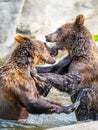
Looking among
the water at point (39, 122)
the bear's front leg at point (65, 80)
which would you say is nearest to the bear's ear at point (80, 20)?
the bear's front leg at point (65, 80)

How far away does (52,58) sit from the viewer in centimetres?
891

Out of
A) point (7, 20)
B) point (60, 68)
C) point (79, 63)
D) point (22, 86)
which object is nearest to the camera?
point (22, 86)

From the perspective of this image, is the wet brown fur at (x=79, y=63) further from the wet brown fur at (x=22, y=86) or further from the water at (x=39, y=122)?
the wet brown fur at (x=22, y=86)

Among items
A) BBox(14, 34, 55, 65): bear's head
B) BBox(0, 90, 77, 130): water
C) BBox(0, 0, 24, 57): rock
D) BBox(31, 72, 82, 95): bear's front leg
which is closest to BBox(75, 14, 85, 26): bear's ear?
BBox(14, 34, 55, 65): bear's head

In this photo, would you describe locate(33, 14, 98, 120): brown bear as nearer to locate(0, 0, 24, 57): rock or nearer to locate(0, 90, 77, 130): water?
locate(0, 90, 77, 130): water

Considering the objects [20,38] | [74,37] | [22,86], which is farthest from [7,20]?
[22,86]

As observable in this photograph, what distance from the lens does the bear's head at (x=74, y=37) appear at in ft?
29.8

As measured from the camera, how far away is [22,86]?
8.07m

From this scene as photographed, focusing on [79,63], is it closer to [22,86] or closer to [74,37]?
[74,37]

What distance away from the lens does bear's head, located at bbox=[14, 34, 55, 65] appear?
332 inches

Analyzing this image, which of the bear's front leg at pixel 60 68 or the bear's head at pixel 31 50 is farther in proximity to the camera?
the bear's front leg at pixel 60 68

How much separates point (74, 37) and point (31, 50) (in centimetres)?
105

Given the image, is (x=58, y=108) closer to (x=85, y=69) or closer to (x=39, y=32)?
(x=85, y=69)

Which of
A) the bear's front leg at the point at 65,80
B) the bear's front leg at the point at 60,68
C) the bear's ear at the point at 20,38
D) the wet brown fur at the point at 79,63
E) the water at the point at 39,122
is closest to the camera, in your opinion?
the water at the point at 39,122
